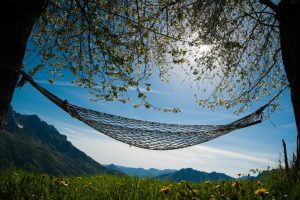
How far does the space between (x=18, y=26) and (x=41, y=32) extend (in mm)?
5958

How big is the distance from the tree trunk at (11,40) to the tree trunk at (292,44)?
4470 mm

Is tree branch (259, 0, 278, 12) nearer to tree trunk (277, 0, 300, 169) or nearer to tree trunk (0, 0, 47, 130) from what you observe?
tree trunk (277, 0, 300, 169)

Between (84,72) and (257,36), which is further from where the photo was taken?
(257,36)

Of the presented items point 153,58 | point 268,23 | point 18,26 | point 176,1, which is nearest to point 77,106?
point 18,26

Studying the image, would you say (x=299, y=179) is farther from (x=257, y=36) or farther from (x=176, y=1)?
(x=257, y=36)

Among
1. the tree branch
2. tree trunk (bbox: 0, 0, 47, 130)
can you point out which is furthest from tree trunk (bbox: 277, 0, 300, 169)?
tree trunk (bbox: 0, 0, 47, 130)

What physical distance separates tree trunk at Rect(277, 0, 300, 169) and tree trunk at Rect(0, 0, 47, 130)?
447 cm

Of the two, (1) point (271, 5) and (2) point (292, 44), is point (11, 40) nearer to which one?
(2) point (292, 44)

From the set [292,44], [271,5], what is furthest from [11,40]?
[271,5]

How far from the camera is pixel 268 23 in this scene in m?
10.6

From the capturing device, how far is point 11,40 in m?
3.94

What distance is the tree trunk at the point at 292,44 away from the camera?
5793mm

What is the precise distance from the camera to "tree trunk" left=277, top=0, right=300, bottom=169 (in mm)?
5793

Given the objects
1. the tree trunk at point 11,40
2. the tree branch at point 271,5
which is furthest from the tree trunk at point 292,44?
the tree trunk at point 11,40
